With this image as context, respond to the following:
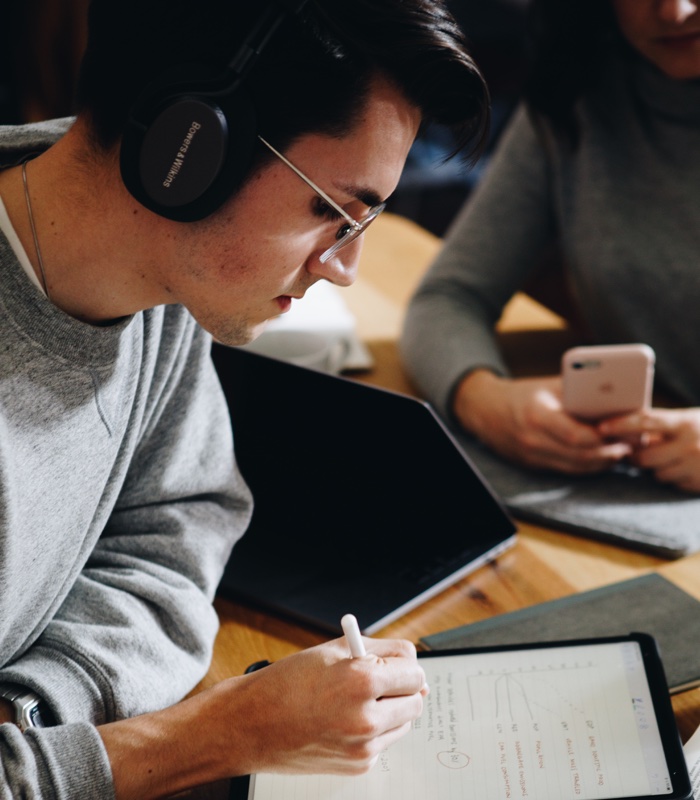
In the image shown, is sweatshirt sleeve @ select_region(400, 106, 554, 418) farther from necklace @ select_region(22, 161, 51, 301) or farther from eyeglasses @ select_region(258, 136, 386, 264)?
necklace @ select_region(22, 161, 51, 301)

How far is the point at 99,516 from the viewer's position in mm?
820

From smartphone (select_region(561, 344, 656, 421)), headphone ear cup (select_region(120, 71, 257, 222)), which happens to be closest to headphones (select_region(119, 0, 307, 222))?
headphone ear cup (select_region(120, 71, 257, 222))

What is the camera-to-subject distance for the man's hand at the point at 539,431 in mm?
1149

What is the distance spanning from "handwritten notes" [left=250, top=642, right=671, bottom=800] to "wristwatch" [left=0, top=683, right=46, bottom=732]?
0.18 metres

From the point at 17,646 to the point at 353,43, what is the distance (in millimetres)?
565

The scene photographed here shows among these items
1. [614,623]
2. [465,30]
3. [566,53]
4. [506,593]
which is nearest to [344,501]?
[506,593]

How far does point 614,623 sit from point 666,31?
32.9 inches

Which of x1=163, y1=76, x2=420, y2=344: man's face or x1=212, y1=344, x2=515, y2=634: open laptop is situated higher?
x1=163, y1=76, x2=420, y2=344: man's face

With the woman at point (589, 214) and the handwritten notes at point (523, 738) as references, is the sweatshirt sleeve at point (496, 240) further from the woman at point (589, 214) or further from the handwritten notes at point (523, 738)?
the handwritten notes at point (523, 738)

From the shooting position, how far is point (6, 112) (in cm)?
362

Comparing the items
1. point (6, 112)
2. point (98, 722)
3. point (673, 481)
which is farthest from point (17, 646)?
point (6, 112)

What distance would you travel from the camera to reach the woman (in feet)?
4.30

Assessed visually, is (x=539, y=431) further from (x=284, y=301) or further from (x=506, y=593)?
(x=284, y=301)

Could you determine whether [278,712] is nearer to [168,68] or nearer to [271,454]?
[271,454]
